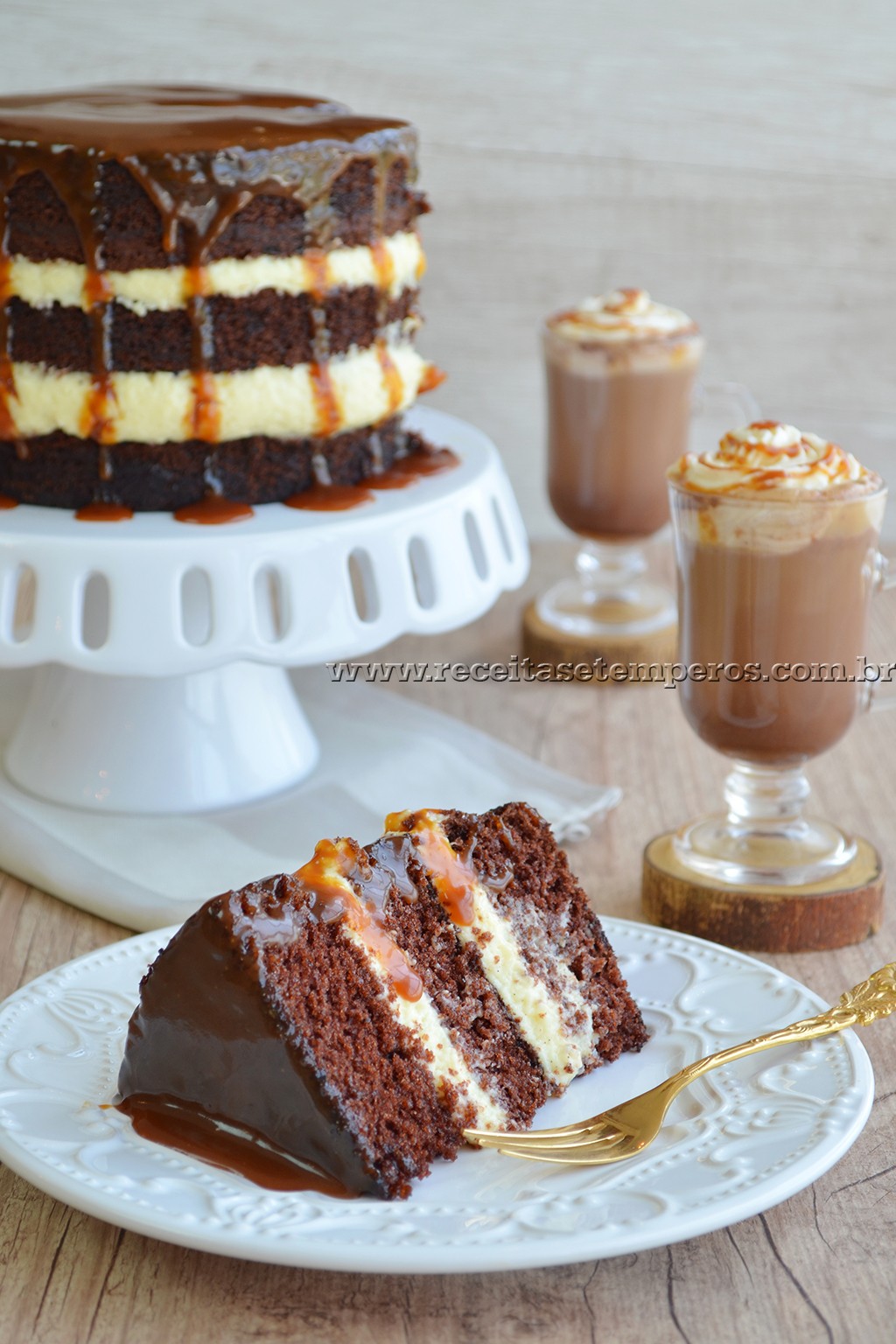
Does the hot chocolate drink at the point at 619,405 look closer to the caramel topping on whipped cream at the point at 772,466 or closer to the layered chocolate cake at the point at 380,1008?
the caramel topping on whipped cream at the point at 772,466

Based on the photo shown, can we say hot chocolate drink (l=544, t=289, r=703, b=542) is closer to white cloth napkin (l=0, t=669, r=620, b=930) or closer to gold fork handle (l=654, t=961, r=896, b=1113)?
white cloth napkin (l=0, t=669, r=620, b=930)

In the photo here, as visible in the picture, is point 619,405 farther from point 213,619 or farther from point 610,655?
point 213,619

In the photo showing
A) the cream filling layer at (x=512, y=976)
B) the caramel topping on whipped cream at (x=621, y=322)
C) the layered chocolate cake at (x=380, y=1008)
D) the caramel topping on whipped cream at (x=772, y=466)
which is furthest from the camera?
the caramel topping on whipped cream at (x=621, y=322)

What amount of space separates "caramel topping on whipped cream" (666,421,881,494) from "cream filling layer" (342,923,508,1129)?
499 millimetres

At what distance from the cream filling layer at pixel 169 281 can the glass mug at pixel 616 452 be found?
66cm

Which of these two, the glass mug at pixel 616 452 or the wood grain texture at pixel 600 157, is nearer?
the glass mug at pixel 616 452

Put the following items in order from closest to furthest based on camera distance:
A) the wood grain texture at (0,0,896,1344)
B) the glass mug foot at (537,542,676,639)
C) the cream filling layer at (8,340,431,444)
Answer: the cream filling layer at (8,340,431,444), the glass mug foot at (537,542,676,639), the wood grain texture at (0,0,896,1344)

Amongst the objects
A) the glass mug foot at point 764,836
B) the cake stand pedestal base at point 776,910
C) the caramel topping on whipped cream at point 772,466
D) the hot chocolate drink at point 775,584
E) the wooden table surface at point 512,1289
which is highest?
the caramel topping on whipped cream at point 772,466

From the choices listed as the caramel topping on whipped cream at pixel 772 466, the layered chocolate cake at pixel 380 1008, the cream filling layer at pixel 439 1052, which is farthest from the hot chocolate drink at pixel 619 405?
the cream filling layer at pixel 439 1052

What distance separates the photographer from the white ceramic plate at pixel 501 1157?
2.64 ft

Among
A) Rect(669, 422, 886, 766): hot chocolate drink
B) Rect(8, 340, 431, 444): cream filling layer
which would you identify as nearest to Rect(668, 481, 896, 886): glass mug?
Rect(669, 422, 886, 766): hot chocolate drink

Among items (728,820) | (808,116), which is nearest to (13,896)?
(728,820)

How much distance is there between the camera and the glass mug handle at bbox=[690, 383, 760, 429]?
2.09 meters

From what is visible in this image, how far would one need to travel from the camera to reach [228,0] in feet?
8.11
